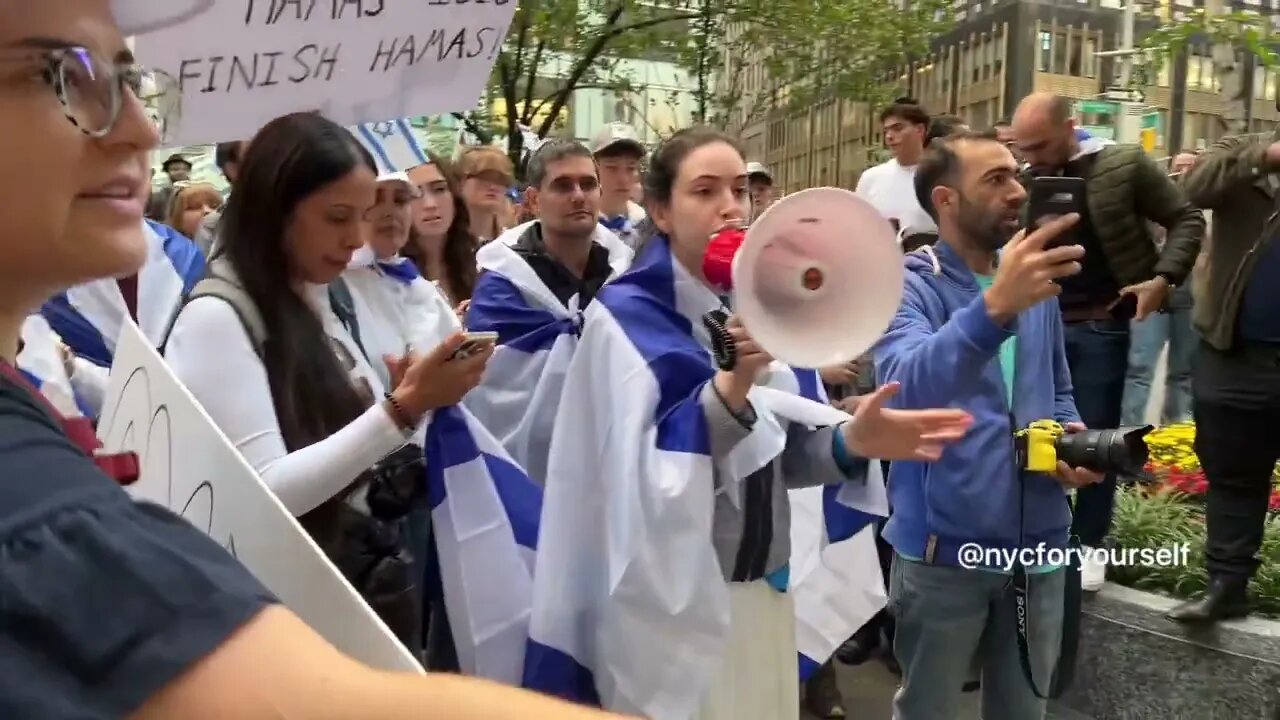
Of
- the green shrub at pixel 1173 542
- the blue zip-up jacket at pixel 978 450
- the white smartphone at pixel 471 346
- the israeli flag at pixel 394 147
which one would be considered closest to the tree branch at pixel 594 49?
the green shrub at pixel 1173 542

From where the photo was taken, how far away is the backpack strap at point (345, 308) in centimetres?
263

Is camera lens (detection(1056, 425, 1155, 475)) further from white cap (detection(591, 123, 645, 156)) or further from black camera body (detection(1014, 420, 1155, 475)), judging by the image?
white cap (detection(591, 123, 645, 156))

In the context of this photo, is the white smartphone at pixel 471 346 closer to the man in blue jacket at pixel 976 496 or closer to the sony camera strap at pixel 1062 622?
the man in blue jacket at pixel 976 496

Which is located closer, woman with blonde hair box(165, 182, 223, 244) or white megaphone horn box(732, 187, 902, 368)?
white megaphone horn box(732, 187, 902, 368)

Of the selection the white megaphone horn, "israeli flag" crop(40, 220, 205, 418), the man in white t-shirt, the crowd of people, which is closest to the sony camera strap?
the crowd of people

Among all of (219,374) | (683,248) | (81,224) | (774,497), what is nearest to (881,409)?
(774,497)

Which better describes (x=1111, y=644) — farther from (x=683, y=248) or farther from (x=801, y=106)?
(x=801, y=106)

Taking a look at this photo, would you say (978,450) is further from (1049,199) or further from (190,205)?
(190,205)

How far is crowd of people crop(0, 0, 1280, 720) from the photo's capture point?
58 cm

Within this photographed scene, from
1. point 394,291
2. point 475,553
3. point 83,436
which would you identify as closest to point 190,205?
point 394,291

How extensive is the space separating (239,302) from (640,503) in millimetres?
851

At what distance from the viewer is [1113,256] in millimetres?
4379

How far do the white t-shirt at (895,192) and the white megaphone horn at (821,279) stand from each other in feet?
11.9

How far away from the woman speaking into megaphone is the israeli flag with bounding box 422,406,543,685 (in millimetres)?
63
